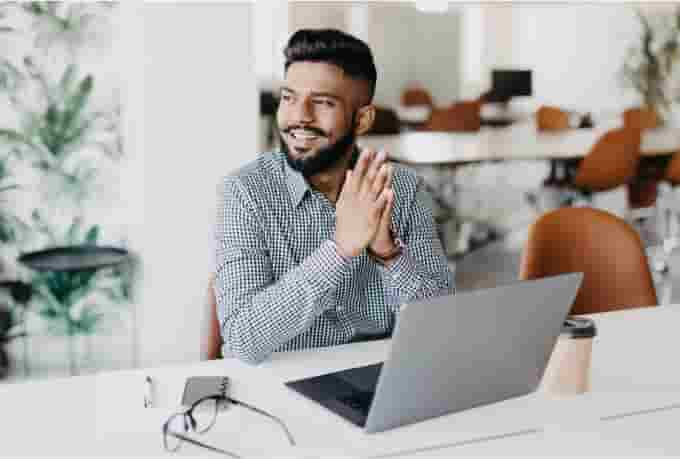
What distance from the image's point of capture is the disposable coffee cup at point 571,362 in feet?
4.78

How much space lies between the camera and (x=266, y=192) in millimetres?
1939

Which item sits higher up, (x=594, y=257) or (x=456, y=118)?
(x=456, y=118)

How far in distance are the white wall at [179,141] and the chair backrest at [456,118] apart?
1.28 metres

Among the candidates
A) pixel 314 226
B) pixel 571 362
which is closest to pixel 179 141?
pixel 314 226

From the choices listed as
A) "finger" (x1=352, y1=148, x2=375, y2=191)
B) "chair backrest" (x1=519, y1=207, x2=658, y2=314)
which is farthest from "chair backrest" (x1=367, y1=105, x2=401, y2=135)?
"finger" (x1=352, y1=148, x2=375, y2=191)

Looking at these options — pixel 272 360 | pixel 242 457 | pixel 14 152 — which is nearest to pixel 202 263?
pixel 14 152

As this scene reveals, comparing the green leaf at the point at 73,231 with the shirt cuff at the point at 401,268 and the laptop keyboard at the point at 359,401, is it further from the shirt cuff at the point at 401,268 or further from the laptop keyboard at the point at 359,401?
the laptop keyboard at the point at 359,401

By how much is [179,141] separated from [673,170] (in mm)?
3005

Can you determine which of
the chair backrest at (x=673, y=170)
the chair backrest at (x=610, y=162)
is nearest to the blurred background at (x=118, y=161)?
the chair backrest at (x=610, y=162)

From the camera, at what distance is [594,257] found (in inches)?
94.8

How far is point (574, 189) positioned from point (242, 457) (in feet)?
12.3

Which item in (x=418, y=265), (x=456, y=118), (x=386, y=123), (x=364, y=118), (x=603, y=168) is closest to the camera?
(x=418, y=265)

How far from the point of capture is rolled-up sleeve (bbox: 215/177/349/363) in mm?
1613

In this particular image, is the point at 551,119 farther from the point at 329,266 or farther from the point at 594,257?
the point at 329,266
